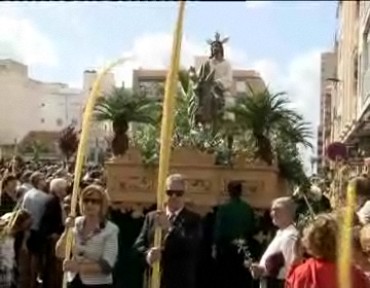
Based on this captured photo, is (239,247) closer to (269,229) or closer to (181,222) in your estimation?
(269,229)

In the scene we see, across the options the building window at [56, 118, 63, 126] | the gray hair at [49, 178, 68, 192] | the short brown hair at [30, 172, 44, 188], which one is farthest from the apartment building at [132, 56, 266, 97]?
the building window at [56, 118, 63, 126]

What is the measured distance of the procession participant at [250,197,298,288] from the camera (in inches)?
302

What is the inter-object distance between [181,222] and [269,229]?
135 inches

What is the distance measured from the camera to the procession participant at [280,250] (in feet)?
25.2

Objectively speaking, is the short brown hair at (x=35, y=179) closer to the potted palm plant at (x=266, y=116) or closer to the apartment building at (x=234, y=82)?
the apartment building at (x=234, y=82)

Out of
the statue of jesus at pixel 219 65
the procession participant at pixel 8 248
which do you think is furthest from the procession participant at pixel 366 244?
the statue of jesus at pixel 219 65

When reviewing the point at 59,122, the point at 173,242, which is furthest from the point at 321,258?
the point at 59,122

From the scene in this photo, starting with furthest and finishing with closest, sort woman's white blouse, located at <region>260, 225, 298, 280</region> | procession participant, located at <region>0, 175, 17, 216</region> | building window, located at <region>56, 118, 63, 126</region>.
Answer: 1. building window, located at <region>56, 118, 63, 126</region>
2. procession participant, located at <region>0, 175, 17, 216</region>
3. woman's white blouse, located at <region>260, 225, 298, 280</region>

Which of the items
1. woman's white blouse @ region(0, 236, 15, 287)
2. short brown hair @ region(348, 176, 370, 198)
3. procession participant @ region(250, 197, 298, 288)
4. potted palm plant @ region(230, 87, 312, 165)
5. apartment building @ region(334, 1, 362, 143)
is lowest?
woman's white blouse @ region(0, 236, 15, 287)

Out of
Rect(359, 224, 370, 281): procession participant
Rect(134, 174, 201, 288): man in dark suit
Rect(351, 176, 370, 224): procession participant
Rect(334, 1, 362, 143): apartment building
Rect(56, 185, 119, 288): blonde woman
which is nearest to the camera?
Rect(359, 224, 370, 281): procession participant

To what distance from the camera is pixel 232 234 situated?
1122 cm

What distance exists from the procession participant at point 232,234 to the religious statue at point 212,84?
3.35m

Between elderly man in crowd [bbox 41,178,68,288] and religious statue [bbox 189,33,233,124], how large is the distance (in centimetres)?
356

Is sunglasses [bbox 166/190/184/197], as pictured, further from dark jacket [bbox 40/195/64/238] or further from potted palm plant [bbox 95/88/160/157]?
potted palm plant [bbox 95/88/160/157]
